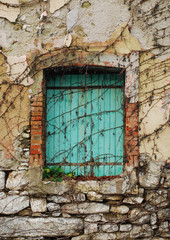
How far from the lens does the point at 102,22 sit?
3.22m

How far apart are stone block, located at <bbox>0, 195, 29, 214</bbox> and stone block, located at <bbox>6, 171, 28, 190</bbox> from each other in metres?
0.13

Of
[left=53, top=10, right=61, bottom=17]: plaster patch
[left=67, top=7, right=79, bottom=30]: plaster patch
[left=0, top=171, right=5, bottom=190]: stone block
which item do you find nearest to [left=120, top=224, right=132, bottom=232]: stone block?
[left=0, top=171, right=5, bottom=190]: stone block

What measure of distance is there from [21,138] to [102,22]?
1886 millimetres

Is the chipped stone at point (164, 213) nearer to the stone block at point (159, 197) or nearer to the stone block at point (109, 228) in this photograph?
the stone block at point (159, 197)

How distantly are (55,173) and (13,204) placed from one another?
2.20ft

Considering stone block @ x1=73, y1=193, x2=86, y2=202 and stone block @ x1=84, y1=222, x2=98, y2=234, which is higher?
stone block @ x1=73, y1=193, x2=86, y2=202

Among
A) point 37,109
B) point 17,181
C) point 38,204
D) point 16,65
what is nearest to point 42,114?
point 37,109

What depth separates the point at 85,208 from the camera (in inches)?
125

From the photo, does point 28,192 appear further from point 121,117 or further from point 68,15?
point 68,15

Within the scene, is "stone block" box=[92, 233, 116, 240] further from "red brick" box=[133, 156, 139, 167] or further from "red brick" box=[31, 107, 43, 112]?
"red brick" box=[31, 107, 43, 112]

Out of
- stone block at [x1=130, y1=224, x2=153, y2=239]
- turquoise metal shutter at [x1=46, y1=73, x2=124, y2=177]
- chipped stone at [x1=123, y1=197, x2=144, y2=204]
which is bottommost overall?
stone block at [x1=130, y1=224, x2=153, y2=239]

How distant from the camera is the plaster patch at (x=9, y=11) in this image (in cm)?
322

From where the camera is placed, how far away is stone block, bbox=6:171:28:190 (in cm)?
319

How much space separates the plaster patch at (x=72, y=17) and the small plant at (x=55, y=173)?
192 centimetres
